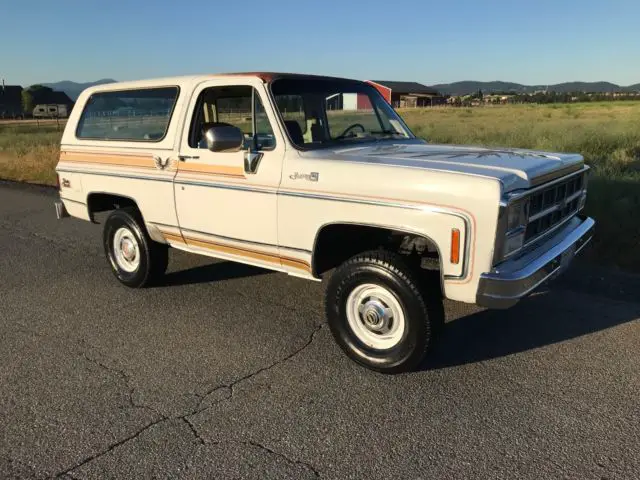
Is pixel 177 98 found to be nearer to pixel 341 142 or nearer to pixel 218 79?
pixel 218 79

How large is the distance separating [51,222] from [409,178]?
725cm

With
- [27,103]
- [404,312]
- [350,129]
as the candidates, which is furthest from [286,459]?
[27,103]

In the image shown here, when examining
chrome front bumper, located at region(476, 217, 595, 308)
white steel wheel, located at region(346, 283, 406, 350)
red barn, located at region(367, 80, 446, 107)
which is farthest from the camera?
red barn, located at region(367, 80, 446, 107)

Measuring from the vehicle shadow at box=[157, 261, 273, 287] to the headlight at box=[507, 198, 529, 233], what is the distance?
3152 millimetres

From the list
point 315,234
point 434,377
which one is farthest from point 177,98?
point 434,377

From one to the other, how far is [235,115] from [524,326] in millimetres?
2963

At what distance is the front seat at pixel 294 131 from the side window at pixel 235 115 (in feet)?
0.46

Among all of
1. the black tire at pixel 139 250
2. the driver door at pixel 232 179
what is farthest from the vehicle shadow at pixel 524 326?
the black tire at pixel 139 250

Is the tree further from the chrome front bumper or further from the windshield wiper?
the chrome front bumper

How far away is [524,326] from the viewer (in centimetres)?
447

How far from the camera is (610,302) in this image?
4914mm

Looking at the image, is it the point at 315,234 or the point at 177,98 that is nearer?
the point at 315,234

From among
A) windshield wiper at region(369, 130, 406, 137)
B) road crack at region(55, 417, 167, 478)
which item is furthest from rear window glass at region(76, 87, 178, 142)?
road crack at region(55, 417, 167, 478)

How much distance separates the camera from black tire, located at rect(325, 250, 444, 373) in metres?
3.51
